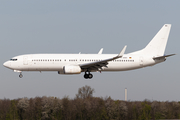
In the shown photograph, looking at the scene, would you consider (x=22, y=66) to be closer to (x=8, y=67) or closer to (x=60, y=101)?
(x=8, y=67)

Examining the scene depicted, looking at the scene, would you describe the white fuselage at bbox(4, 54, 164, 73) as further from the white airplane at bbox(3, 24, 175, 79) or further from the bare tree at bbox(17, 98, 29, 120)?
the bare tree at bbox(17, 98, 29, 120)

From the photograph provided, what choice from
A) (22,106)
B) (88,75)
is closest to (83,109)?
(22,106)

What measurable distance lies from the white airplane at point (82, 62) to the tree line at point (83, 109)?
35.3 m

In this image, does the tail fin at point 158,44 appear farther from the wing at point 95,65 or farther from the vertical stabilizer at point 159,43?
the wing at point 95,65

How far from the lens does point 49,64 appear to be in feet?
192

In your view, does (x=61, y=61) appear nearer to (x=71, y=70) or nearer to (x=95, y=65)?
(x=71, y=70)

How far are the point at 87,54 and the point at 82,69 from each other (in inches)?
115

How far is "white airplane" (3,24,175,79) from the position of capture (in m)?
58.4

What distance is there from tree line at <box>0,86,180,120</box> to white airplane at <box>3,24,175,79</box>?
116 feet

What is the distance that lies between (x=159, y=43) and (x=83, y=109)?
38196mm

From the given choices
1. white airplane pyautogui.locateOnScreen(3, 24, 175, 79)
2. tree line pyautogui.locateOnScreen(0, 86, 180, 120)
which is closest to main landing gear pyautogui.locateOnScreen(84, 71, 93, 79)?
white airplane pyautogui.locateOnScreen(3, 24, 175, 79)

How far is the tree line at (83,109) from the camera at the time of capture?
94938 millimetres

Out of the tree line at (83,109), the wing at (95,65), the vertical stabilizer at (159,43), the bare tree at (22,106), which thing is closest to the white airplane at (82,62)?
the wing at (95,65)

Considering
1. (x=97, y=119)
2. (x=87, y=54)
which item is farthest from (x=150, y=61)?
(x=97, y=119)
